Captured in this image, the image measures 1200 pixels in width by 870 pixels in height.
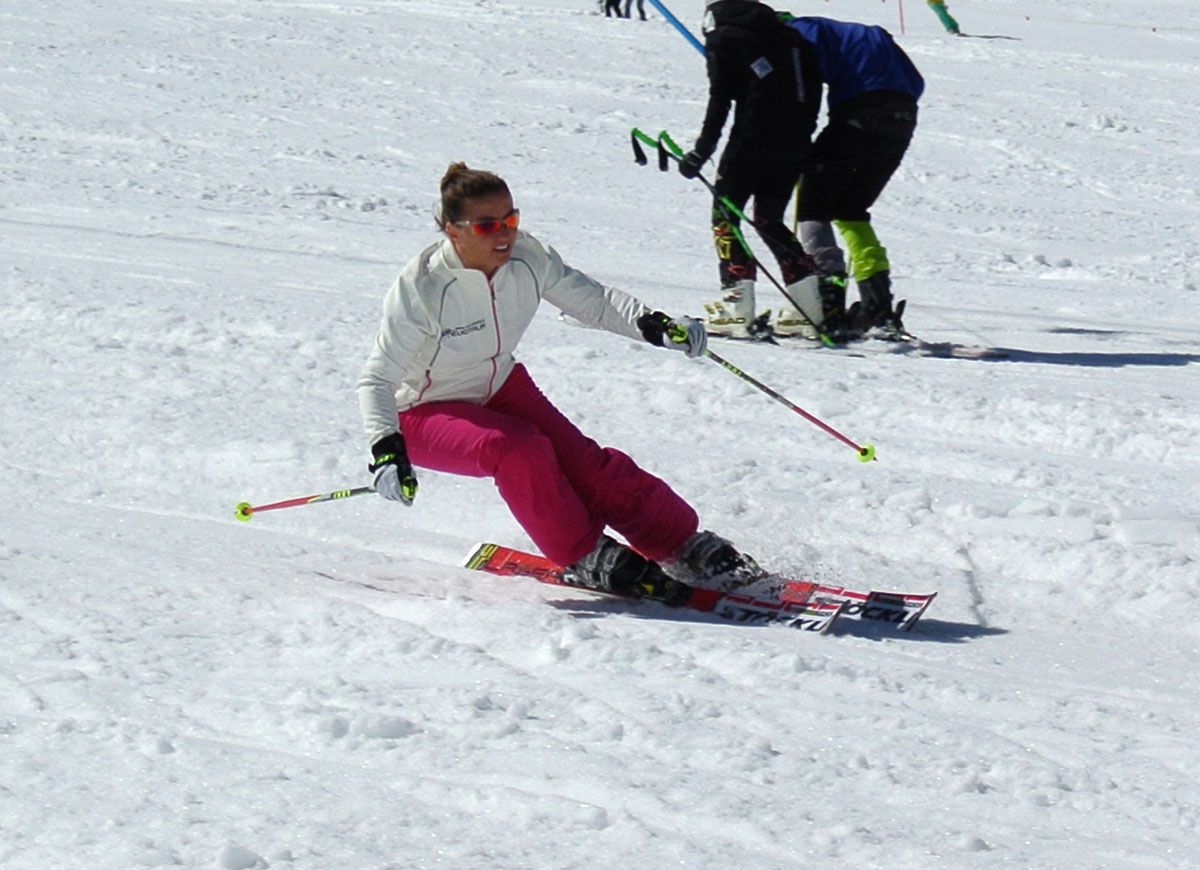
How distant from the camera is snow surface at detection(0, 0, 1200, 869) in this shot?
3385 millimetres

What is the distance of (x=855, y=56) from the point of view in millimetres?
7980

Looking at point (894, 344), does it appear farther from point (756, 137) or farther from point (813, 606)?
point (813, 606)

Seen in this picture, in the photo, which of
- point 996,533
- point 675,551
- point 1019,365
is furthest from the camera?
point 1019,365

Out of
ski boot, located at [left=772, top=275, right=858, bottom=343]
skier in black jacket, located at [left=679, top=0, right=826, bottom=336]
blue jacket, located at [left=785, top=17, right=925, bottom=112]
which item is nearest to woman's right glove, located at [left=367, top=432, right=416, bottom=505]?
skier in black jacket, located at [left=679, top=0, right=826, bottom=336]

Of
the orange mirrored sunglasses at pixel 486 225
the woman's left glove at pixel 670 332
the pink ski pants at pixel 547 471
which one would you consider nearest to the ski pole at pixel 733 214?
the woman's left glove at pixel 670 332

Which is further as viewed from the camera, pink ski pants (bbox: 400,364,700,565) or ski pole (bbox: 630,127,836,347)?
ski pole (bbox: 630,127,836,347)

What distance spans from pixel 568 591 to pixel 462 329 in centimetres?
88

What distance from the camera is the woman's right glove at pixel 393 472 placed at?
184 inches

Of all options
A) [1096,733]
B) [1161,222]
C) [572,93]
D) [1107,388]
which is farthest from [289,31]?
[1096,733]

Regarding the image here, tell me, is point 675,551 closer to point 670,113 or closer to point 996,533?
point 996,533

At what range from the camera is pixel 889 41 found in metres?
8.02

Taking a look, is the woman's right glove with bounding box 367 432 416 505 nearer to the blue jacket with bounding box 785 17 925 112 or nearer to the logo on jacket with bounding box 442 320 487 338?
the logo on jacket with bounding box 442 320 487 338

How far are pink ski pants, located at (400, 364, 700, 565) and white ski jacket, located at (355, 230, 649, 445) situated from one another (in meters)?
0.09

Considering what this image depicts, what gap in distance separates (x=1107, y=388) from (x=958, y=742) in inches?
150
